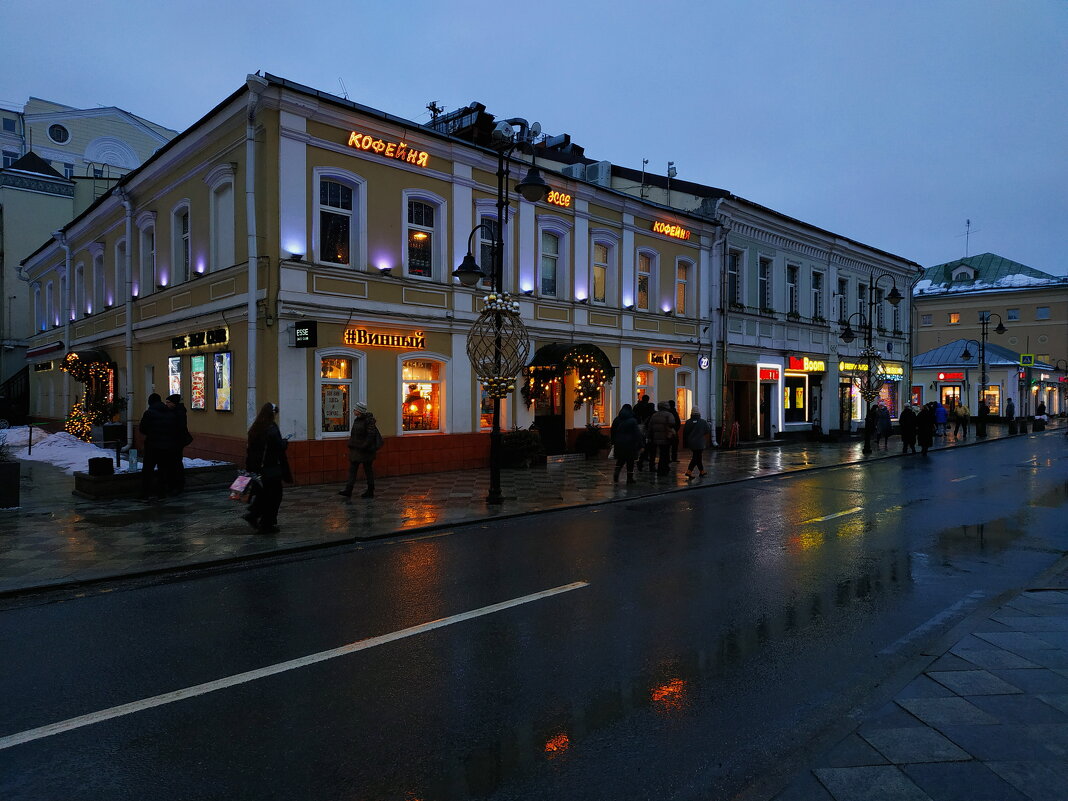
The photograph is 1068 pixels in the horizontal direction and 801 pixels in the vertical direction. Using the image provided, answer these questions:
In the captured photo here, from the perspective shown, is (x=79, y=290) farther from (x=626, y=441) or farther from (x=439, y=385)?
(x=626, y=441)

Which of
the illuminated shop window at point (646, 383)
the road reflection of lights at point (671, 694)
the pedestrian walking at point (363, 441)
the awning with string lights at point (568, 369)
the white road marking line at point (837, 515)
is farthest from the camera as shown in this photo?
the illuminated shop window at point (646, 383)

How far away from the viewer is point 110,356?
2212 centimetres

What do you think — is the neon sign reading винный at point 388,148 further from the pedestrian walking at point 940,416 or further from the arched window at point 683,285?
the pedestrian walking at point 940,416

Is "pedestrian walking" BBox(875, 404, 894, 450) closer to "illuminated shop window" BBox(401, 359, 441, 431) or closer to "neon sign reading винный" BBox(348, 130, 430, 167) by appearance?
"illuminated shop window" BBox(401, 359, 441, 431)

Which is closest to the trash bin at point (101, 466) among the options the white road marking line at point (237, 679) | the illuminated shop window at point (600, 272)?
the white road marking line at point (237, 679)

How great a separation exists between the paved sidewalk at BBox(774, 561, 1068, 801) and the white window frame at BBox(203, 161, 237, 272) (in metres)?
15.2

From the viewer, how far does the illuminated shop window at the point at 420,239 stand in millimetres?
16609

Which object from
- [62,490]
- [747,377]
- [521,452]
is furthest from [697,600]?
[747,377]

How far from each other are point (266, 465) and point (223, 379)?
7.27 metres

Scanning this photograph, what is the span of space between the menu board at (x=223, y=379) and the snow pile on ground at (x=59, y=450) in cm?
239

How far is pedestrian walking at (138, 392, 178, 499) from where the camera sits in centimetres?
1219

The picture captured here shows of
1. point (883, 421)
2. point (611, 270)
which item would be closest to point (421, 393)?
point (611, 270)

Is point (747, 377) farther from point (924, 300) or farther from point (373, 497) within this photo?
point (924, 300)

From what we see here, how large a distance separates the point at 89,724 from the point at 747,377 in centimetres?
2533
